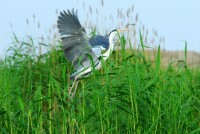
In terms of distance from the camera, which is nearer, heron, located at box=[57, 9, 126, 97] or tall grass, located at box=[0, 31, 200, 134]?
tall grass, located at box=[0, 31, 200, 134]

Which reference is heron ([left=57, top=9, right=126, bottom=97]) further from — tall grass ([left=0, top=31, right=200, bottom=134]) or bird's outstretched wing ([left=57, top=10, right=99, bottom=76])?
tall grass ([left=0, top=31, right=200, bottom=134])

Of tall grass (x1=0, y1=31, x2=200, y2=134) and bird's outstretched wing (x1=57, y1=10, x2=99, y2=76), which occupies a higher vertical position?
bird's outstretched wing (x1=57, y1=10, x2=99, y2=76)

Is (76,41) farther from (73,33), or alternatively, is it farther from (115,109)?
(115,109)

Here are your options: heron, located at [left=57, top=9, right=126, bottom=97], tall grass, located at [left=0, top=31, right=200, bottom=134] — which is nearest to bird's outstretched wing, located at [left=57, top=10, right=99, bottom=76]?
heron, located at [left=57, top=9, right=126, bottom=97]

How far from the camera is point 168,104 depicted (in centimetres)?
399

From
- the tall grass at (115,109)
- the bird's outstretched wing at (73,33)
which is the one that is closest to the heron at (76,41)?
the bird's outstretched wing at (73,33)

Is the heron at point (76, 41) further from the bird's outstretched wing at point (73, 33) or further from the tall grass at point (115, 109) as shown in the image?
the tall grass at point (115, 109)

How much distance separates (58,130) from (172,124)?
77 centimetres

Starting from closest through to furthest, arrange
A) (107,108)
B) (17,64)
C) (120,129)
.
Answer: (107,108) → (120,129) → (17,64)

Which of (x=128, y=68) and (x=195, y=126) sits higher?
(x=128, y=68)

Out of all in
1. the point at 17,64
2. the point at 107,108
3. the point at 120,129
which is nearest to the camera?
the point at 107,108

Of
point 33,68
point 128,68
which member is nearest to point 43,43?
point 33,68

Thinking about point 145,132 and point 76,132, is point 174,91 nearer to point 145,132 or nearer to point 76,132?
point 145,132

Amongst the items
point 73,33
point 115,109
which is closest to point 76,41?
point 73,33
